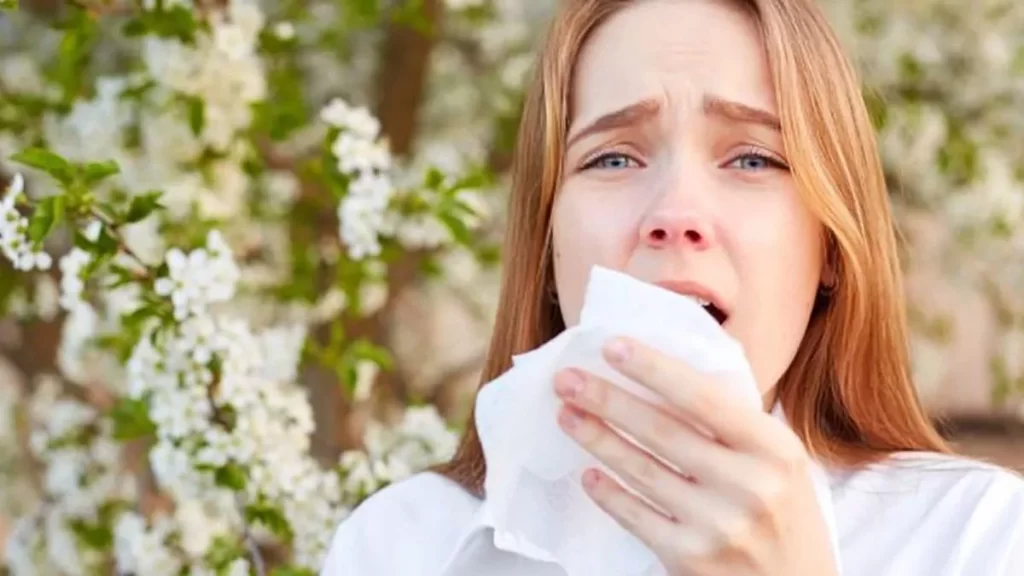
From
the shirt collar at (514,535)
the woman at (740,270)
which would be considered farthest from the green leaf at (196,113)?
the shirt collar at (514,535)

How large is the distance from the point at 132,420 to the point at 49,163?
13.7 inches

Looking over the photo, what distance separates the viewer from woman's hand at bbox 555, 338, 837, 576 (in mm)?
947

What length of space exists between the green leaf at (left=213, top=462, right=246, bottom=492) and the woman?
0.30 metres

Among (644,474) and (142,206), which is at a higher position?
(142,206)

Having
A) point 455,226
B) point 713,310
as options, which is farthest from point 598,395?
point 455,226

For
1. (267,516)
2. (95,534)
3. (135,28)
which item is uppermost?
(135,28)

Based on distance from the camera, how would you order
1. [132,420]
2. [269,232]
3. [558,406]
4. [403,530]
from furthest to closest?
[269,232] < [132,420] < [403,530] < [558,406]

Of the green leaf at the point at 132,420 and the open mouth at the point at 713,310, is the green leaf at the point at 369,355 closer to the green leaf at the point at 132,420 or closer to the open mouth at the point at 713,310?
the green leaf at the point at 132,420

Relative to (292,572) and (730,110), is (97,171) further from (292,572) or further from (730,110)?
(730,110)

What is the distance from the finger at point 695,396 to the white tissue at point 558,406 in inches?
0.8

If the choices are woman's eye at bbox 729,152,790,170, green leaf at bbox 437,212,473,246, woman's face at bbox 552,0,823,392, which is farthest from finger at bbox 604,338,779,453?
green leaf at bbox 437,212,473,246

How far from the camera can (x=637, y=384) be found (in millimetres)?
991

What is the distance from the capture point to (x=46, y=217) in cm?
152

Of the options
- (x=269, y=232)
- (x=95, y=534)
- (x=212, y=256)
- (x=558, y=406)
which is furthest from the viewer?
(x=269, y=232)
